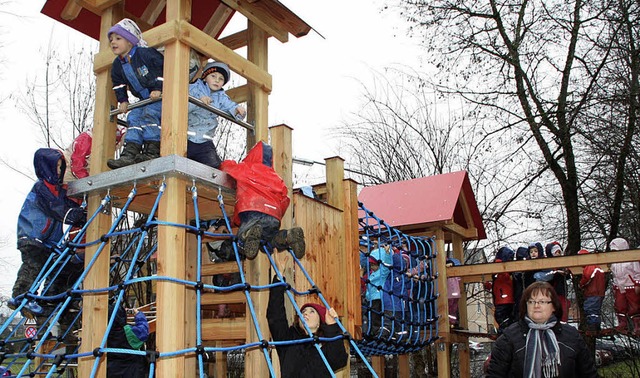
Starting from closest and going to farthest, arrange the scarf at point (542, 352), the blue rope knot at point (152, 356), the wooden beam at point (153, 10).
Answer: the blue rope knot at point (152, 356) < the scarf at point (542, 352) < the wooden beam at point (153, 10)

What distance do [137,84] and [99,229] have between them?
3.16 feet

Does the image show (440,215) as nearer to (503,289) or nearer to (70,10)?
(503,289)

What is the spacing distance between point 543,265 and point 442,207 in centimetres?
144

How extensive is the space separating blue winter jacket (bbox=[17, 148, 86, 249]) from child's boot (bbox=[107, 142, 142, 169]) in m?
0.76

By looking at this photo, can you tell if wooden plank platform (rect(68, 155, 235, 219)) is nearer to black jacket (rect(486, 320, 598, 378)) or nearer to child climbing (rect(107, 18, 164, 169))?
child climbing (rect(107, 18, 164, 169))

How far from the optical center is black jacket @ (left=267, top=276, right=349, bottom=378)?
3.81 meters

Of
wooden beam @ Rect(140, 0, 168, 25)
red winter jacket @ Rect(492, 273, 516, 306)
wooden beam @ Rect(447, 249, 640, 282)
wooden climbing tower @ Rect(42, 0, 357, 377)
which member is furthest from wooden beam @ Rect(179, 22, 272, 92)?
red winter jacket @ Rect(492, 273, 516, 306)

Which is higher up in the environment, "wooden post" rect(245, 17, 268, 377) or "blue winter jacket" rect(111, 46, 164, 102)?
"blue winter jacket" rect(111, 46, 164, 102)

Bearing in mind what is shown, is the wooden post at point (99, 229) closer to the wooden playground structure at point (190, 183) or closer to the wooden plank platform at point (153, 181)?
the wooden playground structure at point (190, 183)

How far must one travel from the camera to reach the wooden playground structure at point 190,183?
345 cm

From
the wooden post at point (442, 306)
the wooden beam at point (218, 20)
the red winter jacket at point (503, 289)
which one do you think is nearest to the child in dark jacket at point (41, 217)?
the wooden beam at point (218, 20)

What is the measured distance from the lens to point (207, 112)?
160 inches

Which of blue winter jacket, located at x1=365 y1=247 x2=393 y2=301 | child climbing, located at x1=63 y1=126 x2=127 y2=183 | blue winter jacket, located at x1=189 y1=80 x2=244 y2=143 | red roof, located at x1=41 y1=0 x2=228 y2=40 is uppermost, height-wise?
red roof, located at x1=41 y1=0 x2=228 y2=40

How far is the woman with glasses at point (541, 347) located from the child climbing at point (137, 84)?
251 cm
